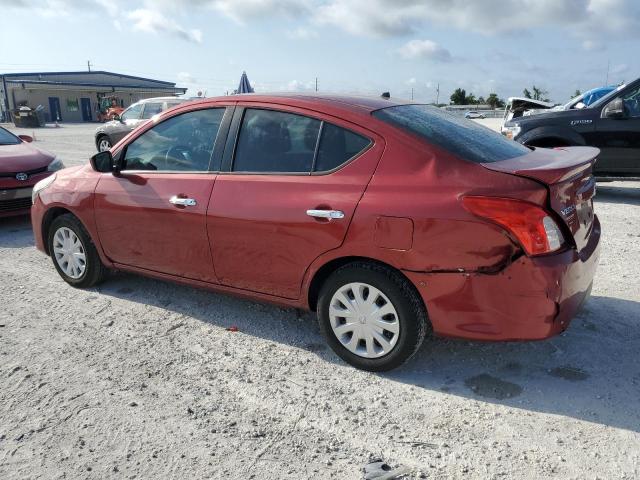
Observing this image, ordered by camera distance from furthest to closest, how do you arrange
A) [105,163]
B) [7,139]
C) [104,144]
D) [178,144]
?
[104,144] < [7,139] < [105,163] < [178,144]

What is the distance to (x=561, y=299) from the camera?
2812mm

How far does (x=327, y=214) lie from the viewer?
3146 mm

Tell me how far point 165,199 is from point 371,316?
5.69 feet

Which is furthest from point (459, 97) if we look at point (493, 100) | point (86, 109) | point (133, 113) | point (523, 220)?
point (523, 220)

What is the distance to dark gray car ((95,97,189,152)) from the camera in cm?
1731

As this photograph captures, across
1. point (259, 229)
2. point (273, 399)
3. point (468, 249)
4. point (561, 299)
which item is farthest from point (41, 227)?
point (561, 299)

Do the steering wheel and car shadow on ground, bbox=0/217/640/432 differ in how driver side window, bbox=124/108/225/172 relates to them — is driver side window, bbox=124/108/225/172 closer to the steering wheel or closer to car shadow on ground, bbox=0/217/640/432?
the steering wheel

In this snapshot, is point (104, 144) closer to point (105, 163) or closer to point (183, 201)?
point (105, 163)

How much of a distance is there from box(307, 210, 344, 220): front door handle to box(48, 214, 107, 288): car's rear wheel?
2.30m

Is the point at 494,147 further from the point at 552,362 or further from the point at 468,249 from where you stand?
the point at 552,362

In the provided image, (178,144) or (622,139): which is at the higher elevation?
(178,144)

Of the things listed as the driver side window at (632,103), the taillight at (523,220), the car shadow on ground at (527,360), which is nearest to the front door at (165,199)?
the car shadow on ground at (527,360)

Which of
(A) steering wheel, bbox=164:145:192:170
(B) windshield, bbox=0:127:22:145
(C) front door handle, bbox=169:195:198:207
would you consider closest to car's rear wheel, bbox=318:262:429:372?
(C) front door handle, bbox=169:195:198:207

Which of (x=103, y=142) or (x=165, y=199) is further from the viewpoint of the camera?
(x=103, y=142)
